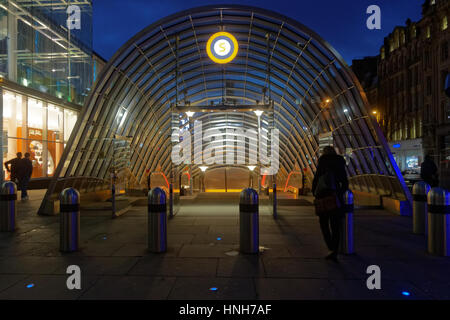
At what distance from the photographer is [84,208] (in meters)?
11.4

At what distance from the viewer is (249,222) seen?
5727mm

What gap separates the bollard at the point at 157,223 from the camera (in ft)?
18.9

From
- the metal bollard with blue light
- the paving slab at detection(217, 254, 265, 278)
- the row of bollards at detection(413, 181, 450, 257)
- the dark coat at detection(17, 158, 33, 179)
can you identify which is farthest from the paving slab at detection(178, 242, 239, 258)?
the dark coat at detection(17, 158, 33, 179)

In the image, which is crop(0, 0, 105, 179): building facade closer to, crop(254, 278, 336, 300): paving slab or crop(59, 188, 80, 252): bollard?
crop(59, 188, 80, 252): bollard

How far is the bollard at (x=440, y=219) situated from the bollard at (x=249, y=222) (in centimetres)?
290

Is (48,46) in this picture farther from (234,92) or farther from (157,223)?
(157,223)

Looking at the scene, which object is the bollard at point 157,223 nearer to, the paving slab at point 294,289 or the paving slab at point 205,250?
the paving slab at point 205,250

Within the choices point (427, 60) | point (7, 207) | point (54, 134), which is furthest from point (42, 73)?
point (427, 60)

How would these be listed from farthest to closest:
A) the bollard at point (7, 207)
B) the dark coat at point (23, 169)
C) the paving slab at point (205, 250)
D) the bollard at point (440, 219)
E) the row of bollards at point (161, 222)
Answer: the dark coat at point (23, 169)
the bollard at point (7, 207)
the row of bollards at point (161, 222)
the paving slab at point (205, 250)
the bollard at point (440, 219)

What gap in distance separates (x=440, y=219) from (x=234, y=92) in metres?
16.9

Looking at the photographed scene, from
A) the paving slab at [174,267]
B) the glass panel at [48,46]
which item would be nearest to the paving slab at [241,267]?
the paving slab at [174,267]

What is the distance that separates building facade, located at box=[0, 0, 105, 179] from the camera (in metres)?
17.9

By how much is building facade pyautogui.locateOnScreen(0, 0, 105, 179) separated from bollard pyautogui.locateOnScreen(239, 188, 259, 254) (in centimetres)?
1517

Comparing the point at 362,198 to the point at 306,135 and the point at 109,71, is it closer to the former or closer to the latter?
the point at 306,135
